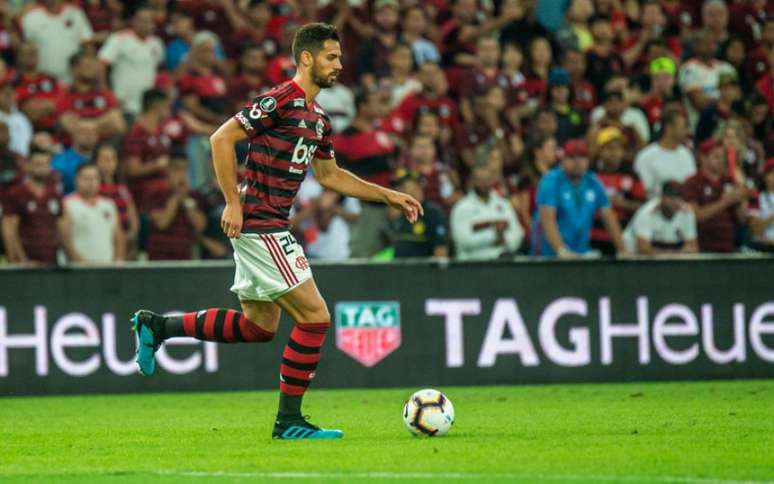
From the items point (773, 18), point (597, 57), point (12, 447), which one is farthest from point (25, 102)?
point (773, 18)

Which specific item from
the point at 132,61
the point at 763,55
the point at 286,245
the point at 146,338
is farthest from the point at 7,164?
the point at 763,55

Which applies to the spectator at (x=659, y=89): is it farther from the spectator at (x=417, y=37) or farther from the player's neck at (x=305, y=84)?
the player's neck at (x=305, y=84)

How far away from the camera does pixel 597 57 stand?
19.0m

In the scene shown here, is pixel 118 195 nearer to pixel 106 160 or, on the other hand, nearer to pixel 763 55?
pixel 106 160

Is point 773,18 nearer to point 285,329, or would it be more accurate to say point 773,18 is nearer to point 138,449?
point 285,329

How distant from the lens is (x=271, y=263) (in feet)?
29.7

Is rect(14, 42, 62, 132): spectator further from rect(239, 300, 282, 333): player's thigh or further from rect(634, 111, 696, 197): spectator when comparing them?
rect(239, 300, 282, 333): player's thigh

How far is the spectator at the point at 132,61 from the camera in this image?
1753 centimetres

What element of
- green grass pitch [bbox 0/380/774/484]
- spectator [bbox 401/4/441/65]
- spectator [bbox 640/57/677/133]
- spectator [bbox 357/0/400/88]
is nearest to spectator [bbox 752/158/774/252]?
spectator [bbox 640/57/677/133]

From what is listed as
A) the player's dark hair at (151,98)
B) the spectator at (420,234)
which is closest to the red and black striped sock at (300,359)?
the spectator at (420,234)

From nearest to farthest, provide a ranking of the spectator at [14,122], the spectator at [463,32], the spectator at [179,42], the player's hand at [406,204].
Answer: the player's hand at [406,204] → the spectator at [14,122] → the spectator at [179,42] → the spectator at [463,32]

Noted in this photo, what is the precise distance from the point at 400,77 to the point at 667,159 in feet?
10.9

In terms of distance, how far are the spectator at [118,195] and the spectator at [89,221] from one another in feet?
0.43

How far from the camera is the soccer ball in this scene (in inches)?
361
